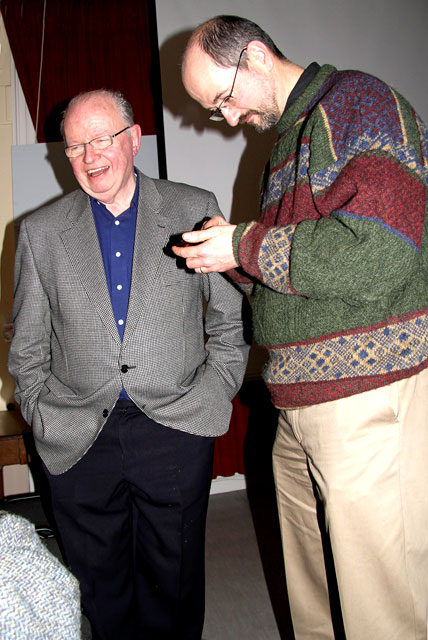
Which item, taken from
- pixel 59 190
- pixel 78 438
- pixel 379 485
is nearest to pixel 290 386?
pixel 379 485

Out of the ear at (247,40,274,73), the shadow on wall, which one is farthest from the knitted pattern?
the shadow on wall

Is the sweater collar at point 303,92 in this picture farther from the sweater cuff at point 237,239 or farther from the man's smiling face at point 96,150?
the man's smiling face at point 96,150

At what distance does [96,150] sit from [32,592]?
1182 mm

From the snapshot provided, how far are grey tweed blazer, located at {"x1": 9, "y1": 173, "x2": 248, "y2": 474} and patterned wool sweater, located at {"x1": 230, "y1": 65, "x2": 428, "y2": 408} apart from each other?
354 millimetres

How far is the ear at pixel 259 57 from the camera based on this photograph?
1.14m

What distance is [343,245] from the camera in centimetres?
93

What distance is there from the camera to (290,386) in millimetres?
1134

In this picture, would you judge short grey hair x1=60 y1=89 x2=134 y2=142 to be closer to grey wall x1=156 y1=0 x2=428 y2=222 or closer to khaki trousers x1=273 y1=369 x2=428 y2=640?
khaki trousers x1=273 y1=369 x2=428 y2=640

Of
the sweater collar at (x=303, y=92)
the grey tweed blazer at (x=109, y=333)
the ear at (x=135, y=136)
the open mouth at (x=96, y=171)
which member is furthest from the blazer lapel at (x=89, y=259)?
the sweater collar at (x=303, y=92)

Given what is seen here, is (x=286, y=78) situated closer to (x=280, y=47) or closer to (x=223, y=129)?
(x=223, y=129)

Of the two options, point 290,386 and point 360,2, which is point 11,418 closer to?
point 290,386

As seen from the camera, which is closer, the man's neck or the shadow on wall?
the man's neck

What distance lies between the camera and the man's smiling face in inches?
57.8

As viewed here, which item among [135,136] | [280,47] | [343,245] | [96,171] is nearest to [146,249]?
[96,171]
